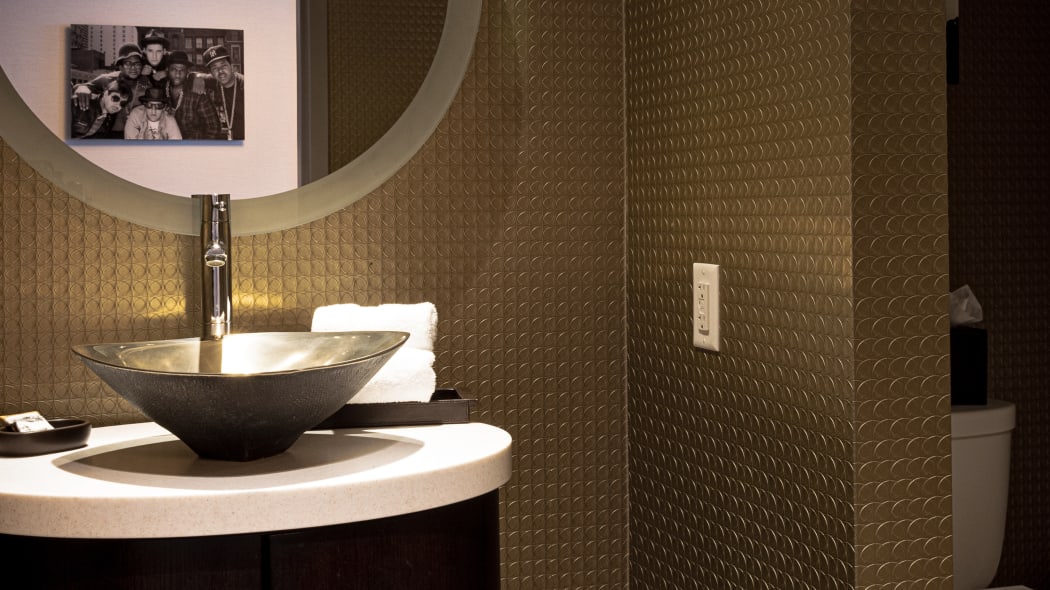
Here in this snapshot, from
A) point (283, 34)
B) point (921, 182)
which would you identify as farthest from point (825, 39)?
point (283, 34)

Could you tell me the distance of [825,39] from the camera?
1457mm

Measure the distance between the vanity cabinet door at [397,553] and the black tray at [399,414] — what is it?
0.23 metres

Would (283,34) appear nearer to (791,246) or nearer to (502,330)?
(502,330)

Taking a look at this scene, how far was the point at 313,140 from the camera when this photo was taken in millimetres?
1906

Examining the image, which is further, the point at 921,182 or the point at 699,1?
the point at 699,1

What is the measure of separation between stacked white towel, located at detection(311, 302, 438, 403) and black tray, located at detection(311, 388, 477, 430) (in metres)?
0.01

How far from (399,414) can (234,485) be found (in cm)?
40

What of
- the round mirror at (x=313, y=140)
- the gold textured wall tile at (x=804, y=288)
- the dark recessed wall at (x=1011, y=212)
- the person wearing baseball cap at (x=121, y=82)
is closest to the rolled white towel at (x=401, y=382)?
the round mirror at (x=313, y=140)

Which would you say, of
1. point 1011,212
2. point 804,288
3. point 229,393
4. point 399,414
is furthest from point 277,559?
point 1011,212

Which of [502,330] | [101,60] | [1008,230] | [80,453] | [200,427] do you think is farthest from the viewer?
[1008,230]

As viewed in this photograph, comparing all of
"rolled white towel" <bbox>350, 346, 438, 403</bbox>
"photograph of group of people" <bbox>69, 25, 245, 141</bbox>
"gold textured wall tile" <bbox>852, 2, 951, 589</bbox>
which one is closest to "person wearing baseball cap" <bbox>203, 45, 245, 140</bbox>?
"photograph of group of people" <bbox>69, 25, 245, 141</bbox>

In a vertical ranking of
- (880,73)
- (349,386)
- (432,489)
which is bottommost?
(432,489)

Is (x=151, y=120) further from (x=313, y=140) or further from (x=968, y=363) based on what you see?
(x=968, y=363)

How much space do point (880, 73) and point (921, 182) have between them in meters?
0.15
